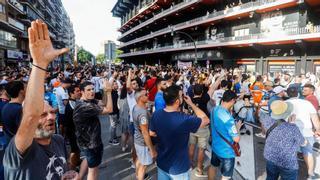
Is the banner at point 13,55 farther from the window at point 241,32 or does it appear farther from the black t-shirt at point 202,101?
the black t-shirt at point 202,101

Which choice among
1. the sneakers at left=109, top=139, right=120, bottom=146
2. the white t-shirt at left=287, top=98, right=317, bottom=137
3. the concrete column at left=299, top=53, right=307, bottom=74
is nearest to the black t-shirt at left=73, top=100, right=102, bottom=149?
the sneakers at left=109, top=139, right=120, bottom=146

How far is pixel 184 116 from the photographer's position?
3.24 meters

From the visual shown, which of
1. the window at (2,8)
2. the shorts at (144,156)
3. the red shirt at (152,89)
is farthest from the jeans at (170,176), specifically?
the window at (2,8)

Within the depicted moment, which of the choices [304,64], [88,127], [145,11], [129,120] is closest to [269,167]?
[88,127]

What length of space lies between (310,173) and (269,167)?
1724 millimetres

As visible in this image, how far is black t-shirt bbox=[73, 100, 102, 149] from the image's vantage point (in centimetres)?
416

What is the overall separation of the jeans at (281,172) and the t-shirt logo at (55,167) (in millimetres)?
2911

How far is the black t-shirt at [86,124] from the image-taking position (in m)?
4.16

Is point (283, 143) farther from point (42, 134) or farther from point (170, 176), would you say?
point (42, 134)

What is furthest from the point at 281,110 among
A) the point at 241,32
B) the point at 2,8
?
the point at 2,8

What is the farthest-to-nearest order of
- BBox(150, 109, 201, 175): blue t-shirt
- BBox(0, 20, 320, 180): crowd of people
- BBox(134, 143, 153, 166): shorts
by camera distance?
BBox(134, 143, 153, 166): shorts
BBox(150, 109, 201, 175): blue t-shirt
BBox(0, 20, 320, 180): crowd of people

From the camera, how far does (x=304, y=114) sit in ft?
16.3

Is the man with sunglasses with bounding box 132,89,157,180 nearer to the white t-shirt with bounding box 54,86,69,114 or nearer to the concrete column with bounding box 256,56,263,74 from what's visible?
the white t-shirt with bounding box 54,86,69,114

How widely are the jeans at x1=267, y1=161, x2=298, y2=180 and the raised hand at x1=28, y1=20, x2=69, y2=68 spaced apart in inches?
131
